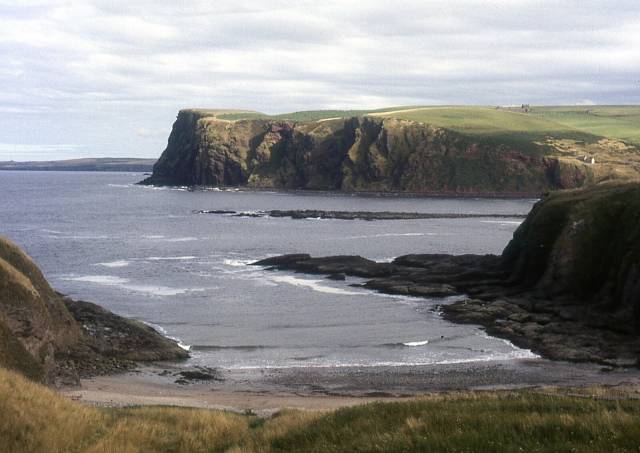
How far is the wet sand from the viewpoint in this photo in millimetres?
33000

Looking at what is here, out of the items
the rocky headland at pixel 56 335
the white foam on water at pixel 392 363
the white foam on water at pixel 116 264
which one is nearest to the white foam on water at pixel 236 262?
the white foam on water at pixel 116 264

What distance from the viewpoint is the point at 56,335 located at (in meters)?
38.7

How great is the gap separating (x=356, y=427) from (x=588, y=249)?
44023 millimetres

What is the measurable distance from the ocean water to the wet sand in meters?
2.26

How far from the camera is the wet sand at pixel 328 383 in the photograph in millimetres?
33000

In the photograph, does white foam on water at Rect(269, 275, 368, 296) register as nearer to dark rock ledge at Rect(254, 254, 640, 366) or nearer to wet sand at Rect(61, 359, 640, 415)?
dark rock ledge at Rect(254, 254, 640, 366)

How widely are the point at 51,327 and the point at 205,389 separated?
830 cm

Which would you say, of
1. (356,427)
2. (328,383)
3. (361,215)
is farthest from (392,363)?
(361,215)

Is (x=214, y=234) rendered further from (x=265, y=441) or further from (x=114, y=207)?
(x=265, y=441)

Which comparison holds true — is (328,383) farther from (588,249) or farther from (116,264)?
(116,264)

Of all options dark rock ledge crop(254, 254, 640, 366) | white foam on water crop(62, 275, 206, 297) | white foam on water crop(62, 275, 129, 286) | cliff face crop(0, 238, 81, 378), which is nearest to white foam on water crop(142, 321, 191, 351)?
cliff face crop(0, 238, 81, 378)

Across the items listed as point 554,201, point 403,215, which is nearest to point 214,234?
point 403,215

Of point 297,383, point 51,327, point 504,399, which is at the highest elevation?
point 504,399

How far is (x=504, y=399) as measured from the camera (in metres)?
18.1
